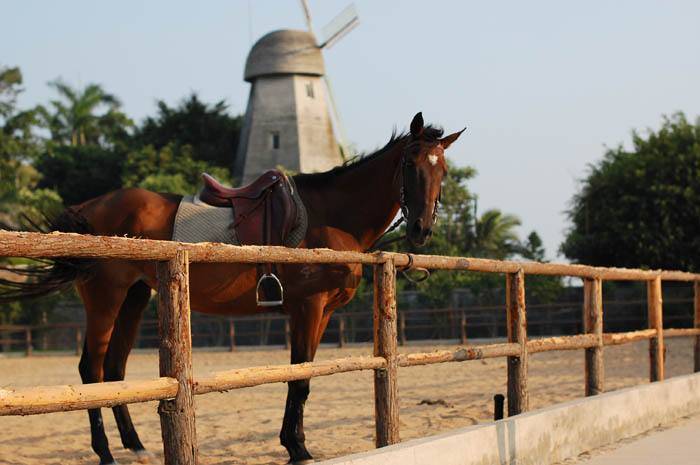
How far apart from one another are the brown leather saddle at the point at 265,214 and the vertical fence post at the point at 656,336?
4575 millimetres

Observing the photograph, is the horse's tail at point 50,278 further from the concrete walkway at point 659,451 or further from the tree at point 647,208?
the tree at point 647,208

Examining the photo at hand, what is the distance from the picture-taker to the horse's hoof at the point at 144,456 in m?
6.71

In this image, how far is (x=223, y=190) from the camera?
676 cm

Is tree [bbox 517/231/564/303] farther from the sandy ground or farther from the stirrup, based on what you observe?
the stirrup

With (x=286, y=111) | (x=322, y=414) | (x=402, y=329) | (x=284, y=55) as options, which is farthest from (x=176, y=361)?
(x=284, y=55)

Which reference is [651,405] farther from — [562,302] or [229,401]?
[562,302]

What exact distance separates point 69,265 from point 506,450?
115 inches

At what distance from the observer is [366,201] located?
6543mm

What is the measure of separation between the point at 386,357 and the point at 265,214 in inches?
57.2

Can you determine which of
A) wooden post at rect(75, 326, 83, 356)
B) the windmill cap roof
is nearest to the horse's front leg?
wooden post at rect(75, 326, 83, 356)

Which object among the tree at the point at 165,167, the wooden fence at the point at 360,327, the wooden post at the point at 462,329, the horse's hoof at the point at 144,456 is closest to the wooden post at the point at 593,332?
the horse's hoof at the point at 144,456

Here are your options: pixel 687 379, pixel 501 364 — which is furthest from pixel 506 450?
pixel 501 364

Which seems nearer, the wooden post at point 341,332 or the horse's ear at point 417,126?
the horse's ear at point 417,126

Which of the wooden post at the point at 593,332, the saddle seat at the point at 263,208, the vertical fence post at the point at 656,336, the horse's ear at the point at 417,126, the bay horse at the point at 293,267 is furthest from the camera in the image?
the vertical fence post at the point at 656,336
